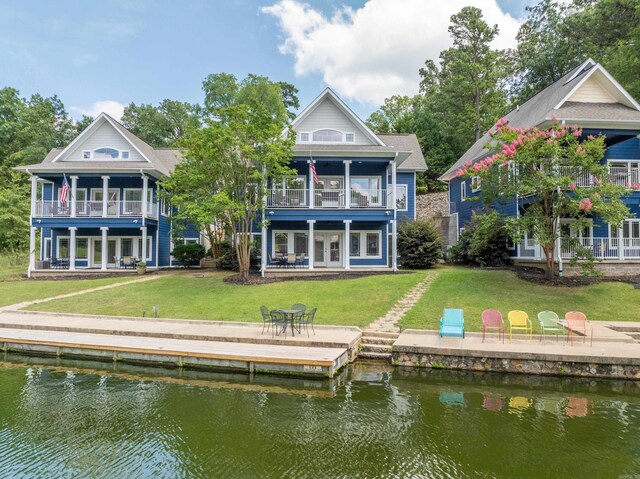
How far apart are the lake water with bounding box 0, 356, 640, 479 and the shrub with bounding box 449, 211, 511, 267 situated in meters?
11.3

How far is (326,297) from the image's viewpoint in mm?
16422

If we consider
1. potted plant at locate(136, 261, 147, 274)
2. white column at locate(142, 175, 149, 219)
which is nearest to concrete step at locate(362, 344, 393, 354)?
potted plant at locate(136, 261, 147, 274)

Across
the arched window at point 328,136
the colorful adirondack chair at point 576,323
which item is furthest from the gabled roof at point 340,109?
the colorful adirondack chair at point 576,323

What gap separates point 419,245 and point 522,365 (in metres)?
13.6

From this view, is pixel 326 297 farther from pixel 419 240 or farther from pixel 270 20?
pixel 270 20

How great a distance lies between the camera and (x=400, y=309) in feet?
→ 47.2

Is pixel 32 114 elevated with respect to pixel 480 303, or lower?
elevated

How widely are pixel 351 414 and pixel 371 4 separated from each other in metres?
24.8

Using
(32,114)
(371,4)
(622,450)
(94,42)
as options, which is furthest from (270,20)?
(32,114)

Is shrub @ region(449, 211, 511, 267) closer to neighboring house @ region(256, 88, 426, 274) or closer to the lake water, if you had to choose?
neighboring house @ region(256, 88, 426, 274)

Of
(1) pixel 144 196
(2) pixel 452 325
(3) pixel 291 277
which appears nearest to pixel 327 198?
(3) pixel 291 277

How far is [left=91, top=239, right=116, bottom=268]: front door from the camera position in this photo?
2710cm

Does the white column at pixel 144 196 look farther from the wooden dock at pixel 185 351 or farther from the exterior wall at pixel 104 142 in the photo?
the wooden dock at pixel 185 351

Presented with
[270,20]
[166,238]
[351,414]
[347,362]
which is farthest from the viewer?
[166,238]
